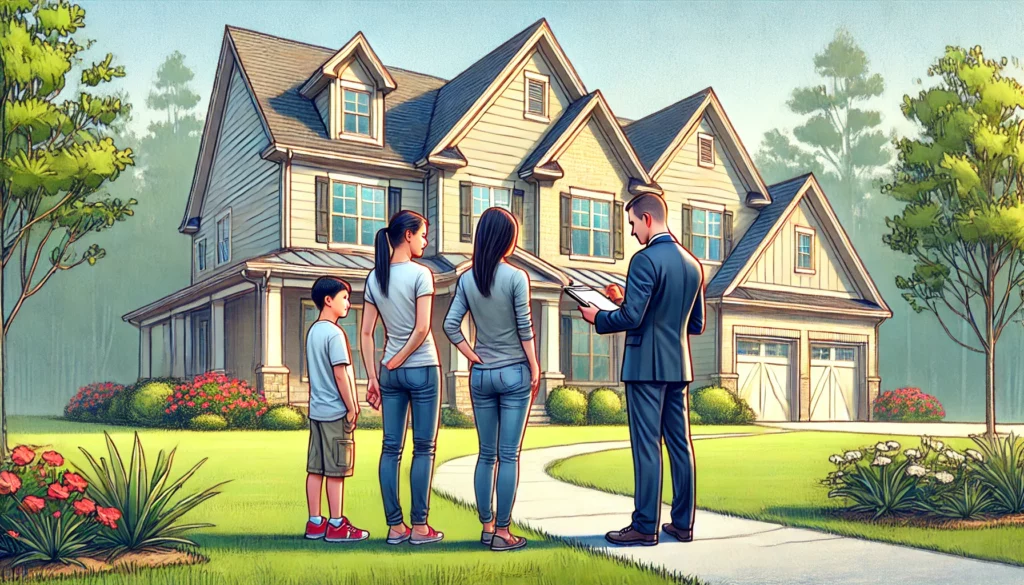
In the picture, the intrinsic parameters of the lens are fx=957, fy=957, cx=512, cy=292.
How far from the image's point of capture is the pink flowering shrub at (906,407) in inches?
848

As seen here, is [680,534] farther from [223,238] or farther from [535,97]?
[223,238]

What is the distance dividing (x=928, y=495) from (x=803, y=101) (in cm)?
730

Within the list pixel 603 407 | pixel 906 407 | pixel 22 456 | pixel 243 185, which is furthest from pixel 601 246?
pixel 22 456

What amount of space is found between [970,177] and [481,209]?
8.25 meters

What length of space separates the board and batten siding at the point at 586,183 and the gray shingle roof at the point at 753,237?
1.96 meters

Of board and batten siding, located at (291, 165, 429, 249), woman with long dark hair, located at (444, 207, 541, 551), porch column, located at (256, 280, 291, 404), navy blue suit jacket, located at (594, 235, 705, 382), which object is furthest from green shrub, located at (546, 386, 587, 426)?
woman with long dark hair, located at (444, 207, 541, 551)

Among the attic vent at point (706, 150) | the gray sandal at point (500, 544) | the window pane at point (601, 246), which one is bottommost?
the gray sandal at point (500, 544)

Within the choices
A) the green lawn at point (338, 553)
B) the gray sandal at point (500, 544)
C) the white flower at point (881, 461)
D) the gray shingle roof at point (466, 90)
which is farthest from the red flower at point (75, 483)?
the gray shingle roof at point (466, 90)

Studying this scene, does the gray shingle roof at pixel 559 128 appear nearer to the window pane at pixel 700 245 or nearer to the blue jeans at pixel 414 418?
the window pane at pixel 700 245

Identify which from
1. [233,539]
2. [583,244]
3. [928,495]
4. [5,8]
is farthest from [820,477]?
[5,8]

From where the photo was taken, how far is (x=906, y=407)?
71.1 ft

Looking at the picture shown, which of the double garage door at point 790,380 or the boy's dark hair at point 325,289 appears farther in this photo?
the double garage door at point 790,380

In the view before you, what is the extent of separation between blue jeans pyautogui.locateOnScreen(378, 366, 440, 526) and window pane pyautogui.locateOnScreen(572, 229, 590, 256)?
12433 millimetres

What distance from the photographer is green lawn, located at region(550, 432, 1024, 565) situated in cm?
752
